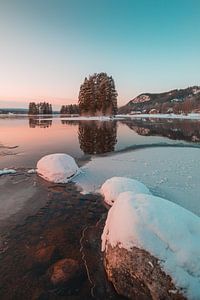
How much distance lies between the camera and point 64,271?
14.9 ft

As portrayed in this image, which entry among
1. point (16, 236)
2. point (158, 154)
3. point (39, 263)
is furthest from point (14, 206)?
point (158, 154)

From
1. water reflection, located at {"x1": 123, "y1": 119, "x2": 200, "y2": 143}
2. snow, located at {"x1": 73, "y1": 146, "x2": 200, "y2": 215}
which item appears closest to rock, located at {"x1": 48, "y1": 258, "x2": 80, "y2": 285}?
snow, located at {"x1": 73, "y1": 146, "x2": 200, "y2": 215}

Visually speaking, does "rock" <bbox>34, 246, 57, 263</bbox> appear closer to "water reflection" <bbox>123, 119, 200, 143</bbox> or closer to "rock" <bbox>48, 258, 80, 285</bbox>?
"rock" <bbox>48, 258, 80, 285</bbox>

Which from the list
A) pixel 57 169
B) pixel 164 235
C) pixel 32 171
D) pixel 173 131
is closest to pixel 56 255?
pixel 164 235

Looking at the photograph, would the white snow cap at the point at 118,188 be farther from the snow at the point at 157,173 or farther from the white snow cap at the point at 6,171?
the white snow cap at the point at 6,171

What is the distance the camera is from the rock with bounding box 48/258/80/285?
171 inches

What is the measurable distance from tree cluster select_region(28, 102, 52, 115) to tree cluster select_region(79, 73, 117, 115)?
78.8 metres

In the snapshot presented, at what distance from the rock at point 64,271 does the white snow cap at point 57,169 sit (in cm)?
520

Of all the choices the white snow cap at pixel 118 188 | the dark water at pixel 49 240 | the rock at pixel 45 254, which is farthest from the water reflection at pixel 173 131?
the rock at pixel 45 254

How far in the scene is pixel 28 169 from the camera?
38.4 ft

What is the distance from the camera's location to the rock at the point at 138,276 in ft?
11.8

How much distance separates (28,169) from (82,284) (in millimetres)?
8345

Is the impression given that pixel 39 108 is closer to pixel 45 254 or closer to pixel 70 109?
pixel 70 109

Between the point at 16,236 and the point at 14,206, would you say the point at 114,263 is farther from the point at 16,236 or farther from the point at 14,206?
the point at 14,206
